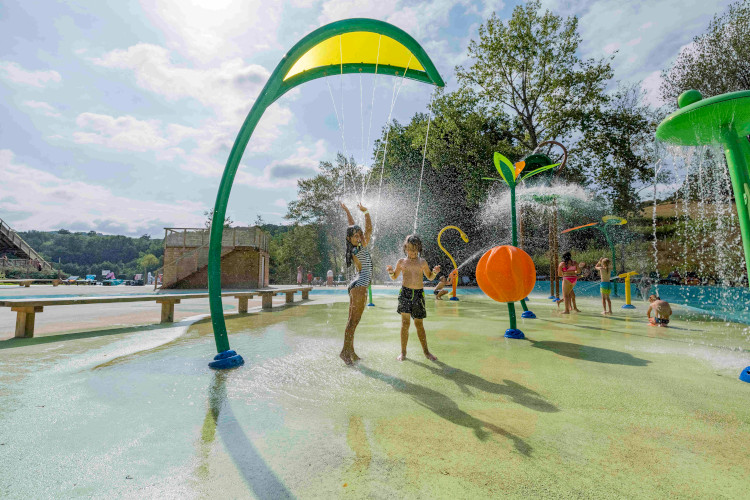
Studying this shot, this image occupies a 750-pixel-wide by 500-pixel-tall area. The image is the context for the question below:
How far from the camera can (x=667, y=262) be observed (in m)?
28.6

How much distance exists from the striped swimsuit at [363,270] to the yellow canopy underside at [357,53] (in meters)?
2.62

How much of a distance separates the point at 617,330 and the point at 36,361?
9570 millimetres

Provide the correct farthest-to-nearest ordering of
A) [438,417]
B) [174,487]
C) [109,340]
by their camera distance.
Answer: [109,340] < [438,417] < [174,487]

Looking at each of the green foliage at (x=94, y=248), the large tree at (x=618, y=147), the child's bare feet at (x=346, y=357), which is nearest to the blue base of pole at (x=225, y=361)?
the child's bare feet at (x=346, y=357)

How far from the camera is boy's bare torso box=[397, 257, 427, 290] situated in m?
4.92

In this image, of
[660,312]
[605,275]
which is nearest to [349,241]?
[660,312]

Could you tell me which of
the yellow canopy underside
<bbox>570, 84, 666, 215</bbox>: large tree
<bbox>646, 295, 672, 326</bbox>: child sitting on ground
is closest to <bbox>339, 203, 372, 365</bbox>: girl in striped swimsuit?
the yellow canopy underside

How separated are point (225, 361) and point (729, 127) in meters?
6.40

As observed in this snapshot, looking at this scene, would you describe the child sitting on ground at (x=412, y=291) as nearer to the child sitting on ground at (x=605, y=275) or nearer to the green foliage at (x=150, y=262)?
the child sitting on ground at (x=605, y=275)

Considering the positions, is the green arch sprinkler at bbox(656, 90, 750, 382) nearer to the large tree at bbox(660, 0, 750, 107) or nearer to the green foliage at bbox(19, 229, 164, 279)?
the large tree at bbox(660, 0, 750, 107)

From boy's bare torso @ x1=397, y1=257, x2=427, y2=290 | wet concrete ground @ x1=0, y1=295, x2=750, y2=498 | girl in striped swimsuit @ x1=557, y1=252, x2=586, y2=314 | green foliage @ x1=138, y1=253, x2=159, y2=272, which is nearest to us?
wet concrete ground @ x1=0, y1=295, x2=750, y2=498

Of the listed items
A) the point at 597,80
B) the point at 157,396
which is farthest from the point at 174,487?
the point at 597,80

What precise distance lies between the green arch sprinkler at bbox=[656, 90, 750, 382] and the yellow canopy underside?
3365 millimetres

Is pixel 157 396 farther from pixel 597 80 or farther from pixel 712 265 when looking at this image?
pixel 712 265
